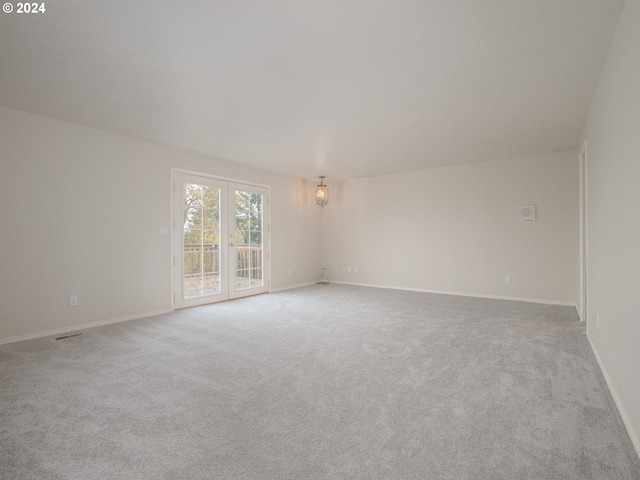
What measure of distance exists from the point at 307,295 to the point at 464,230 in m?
3.20

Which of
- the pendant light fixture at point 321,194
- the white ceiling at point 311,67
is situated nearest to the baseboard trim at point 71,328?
the white ceiling at point 311,67

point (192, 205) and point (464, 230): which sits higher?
point (192, 205)

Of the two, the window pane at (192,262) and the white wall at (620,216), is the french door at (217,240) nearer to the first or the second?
the window pane at (192,262)

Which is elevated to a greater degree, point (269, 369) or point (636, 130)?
point (636, 130)

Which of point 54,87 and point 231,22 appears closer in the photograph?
point 231,22

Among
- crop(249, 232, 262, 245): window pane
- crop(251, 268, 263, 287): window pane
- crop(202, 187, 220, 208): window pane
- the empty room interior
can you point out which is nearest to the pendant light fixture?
the empty room interior

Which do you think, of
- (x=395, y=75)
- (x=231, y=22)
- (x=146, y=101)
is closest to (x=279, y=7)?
(x=231, y=22)

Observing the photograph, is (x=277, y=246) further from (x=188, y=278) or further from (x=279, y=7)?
(x=279, y=7)

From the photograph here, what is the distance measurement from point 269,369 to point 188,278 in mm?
2974

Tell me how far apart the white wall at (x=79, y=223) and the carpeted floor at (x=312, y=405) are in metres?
0.49

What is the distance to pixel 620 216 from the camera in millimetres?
2098

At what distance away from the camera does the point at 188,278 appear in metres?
5.14

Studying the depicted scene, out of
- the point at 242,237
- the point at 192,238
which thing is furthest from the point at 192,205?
the point at 242,237

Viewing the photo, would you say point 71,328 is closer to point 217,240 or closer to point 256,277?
point 217,240
